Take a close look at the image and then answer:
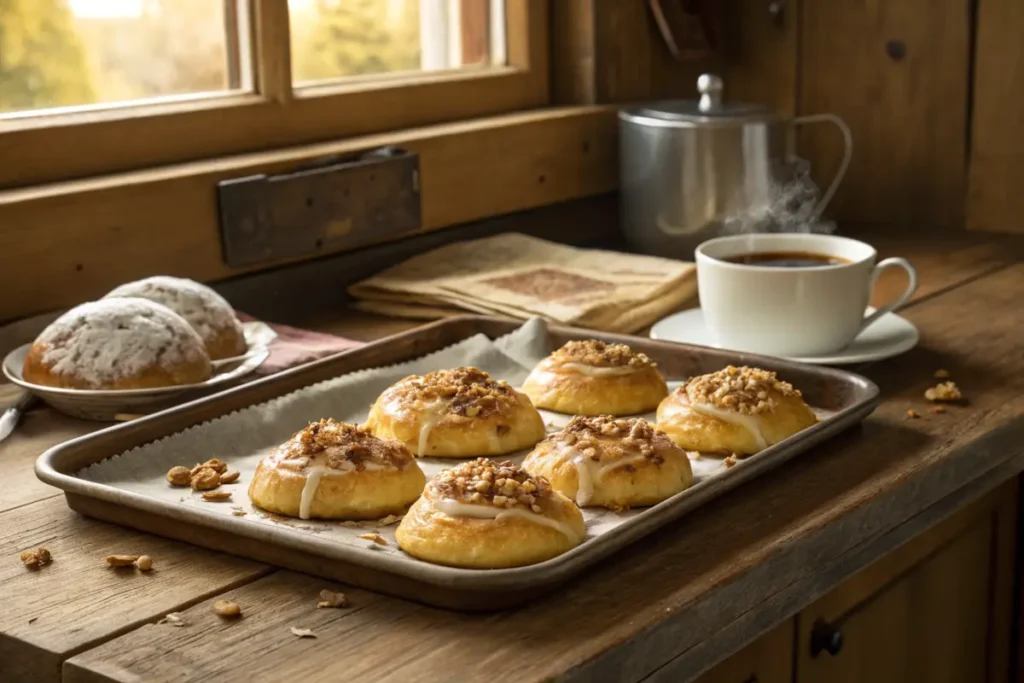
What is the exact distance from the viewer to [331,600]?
2.75 ft

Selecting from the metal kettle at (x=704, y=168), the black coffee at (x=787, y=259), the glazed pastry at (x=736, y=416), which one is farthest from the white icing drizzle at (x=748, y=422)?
the metal kettle at (x=704, y=168)

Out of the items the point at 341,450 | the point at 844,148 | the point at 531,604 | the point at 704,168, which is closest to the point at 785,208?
the point at 704,168

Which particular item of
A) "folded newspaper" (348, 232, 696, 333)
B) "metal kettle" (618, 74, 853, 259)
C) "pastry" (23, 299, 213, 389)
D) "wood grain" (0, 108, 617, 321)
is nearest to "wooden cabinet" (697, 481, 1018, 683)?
"folded newspaper" (348, 232, 696, 333)

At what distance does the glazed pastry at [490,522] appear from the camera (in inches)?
33.9

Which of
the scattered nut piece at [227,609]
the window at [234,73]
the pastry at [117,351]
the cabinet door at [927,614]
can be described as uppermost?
the window at [234,73]

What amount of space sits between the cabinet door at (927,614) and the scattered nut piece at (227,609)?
0.45 metres

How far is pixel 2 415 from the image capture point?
122 centimetres

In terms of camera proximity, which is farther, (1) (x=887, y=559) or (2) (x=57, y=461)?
(1) (x=887, y=559)

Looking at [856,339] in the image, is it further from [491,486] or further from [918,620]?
[491,486]

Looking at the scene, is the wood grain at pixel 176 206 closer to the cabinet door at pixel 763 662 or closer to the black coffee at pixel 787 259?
the black coffee at pixel 787 259

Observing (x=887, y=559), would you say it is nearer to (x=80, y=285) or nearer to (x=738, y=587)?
(x=738, y=587)

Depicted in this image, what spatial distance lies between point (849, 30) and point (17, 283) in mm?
1365

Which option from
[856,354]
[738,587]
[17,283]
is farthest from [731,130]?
[738,587]

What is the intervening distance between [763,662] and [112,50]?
100 cm
